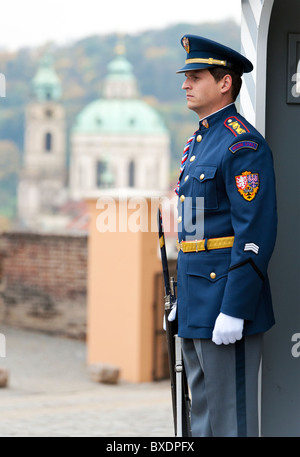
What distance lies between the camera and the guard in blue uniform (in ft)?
9.42

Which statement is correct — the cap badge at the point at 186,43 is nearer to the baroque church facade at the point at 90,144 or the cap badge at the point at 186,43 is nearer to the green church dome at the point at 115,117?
the baroque church facade at the point at 90,144

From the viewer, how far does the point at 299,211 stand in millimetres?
3533

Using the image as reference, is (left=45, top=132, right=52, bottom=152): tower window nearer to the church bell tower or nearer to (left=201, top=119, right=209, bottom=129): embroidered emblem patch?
the church bell tower

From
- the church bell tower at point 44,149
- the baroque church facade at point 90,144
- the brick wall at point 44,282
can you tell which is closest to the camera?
the brick wall at point 44,282

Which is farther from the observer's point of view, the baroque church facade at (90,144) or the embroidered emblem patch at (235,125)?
the baroque church facade at (90,144)

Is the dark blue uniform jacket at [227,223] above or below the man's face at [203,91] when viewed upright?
below

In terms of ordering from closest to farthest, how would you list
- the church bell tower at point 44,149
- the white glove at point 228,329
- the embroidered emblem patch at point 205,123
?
the white glove at point 228,329 < the embroidered emblem patch at point 205,123 < the church bell tower at point 44,149

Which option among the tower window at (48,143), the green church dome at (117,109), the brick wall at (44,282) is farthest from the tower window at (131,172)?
the brick wall at (44,282)

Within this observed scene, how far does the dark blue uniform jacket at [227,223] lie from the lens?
9.41 ft

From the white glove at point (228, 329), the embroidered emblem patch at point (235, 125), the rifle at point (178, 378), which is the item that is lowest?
the rifle at point (178, 378)

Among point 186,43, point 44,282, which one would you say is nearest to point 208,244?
point 186,43

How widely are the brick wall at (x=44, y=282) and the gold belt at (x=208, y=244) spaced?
7078 millimetres

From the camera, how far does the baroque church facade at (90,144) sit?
377ft

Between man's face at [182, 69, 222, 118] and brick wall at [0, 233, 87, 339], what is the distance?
710 centimetres
